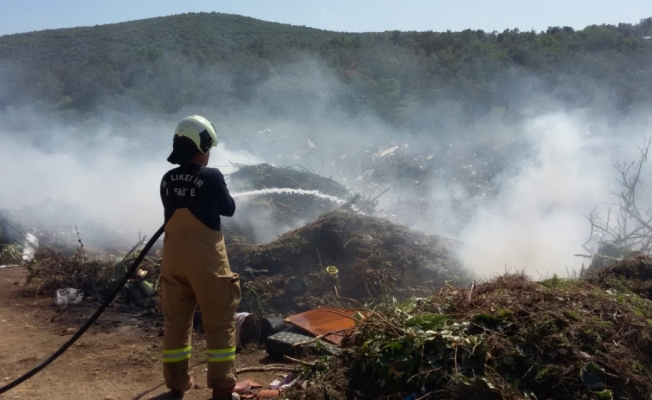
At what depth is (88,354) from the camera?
15.3ft

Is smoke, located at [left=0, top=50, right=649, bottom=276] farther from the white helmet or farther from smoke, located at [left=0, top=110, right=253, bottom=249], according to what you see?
the white helmet

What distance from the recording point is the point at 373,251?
694cm

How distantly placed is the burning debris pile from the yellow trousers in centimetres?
220

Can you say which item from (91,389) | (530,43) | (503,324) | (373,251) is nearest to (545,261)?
(373,251)

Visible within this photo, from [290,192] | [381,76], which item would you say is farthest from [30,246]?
[381,76]

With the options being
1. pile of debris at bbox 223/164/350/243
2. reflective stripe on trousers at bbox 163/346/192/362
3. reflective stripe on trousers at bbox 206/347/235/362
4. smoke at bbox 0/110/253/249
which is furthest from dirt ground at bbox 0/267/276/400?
smoke at bbox 0/110/253/249

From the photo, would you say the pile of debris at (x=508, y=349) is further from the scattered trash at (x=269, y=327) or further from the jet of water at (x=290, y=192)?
the jet of water at (x=290, y=192)

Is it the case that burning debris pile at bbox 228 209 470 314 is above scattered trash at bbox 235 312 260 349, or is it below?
above

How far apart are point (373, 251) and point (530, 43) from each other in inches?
773

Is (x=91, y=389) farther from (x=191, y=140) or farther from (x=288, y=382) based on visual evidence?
(x=191, y=140)

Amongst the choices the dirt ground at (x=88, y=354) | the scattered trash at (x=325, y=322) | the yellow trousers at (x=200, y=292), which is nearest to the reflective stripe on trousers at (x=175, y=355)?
the yellow trousers at (x=200, y=292)

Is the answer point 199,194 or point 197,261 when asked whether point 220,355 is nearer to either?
point 197,261

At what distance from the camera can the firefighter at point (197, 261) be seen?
348 centimetres

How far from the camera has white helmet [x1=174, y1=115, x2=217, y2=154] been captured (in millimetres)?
3582
